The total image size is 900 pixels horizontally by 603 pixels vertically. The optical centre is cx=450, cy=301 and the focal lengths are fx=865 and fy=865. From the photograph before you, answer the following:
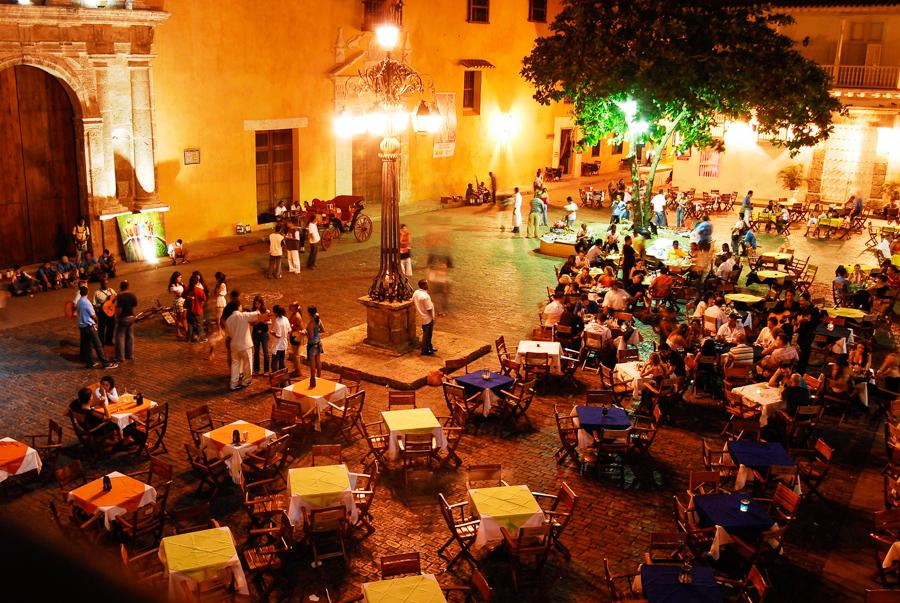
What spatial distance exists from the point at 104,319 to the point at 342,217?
11.0 m

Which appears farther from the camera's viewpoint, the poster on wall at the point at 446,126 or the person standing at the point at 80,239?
the poster on wall at the point at 446,126

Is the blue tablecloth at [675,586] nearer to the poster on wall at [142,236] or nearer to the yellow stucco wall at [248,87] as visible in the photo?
the poster on wall at [142,236]

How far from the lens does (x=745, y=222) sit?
82.2 feet

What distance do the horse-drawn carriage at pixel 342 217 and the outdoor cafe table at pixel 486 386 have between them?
12.5 metres

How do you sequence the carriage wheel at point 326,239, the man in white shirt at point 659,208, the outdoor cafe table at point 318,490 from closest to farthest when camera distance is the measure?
the outdoor cafe table at point 318,490 < the carriage wheel at point 326,239 < the man in white shirt at point 659,208

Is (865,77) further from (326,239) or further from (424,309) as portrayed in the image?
(424,309)

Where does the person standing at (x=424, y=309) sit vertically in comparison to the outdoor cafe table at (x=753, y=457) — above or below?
above

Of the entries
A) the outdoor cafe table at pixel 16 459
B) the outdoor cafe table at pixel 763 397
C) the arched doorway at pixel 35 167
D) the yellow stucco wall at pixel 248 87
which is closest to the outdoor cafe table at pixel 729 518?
the outdoor cafe table at pixel 763 397

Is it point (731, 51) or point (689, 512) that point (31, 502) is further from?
point (731, 51)

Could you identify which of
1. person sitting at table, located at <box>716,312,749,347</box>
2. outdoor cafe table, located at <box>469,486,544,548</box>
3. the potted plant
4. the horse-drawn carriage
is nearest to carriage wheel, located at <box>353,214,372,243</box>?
the horse-drawn carriage

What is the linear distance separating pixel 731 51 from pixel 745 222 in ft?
17.2

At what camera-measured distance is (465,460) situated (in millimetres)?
11617

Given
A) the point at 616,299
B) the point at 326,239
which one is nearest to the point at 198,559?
the point at 616,299

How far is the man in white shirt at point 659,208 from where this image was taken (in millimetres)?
28016
